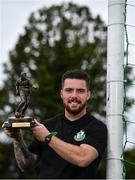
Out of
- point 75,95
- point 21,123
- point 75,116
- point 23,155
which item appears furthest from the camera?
point 23,155

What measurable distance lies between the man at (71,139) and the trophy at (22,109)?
0.07 metres

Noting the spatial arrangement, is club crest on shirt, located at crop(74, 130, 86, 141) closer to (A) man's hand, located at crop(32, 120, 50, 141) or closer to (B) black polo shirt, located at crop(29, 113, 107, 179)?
(B) black polo shirt, located at crop(29, 113, 107, 179)

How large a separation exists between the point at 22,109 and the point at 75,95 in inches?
13.5

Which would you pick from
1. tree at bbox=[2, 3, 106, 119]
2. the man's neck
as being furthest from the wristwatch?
tree at bbox=[2, 3, 106, 119]

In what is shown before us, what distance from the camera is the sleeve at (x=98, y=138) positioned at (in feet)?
13.5

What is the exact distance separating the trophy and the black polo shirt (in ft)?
0.95

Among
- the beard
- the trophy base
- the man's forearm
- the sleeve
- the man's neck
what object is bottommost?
the man's forearm

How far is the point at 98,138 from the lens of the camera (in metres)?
4.17

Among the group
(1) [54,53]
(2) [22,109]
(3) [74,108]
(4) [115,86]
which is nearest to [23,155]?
(2) [22,109]

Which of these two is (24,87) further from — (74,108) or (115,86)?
(115,86)

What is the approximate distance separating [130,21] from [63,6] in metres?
24.5

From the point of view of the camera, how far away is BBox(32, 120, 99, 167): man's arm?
3.94 meters

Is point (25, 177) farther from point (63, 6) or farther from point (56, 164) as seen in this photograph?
point (56, 164)

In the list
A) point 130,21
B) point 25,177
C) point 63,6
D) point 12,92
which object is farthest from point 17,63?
point 130,21
